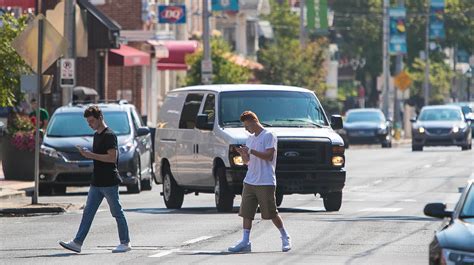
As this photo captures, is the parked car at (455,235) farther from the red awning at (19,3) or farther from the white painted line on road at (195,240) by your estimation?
the red awning at (19,3)

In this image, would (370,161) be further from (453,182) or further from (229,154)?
(229,154)

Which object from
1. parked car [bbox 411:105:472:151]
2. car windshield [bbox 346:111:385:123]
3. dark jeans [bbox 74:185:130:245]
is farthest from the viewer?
car windshield [bbox 346:111:385:123]

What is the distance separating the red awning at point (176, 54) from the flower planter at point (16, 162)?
26706 mm

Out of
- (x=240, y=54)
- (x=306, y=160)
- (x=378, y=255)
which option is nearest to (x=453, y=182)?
(x=306, y=160)

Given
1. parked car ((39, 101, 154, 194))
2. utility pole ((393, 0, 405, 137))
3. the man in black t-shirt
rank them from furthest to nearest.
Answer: utility pole ((393, 0, 405, 137)) < parked car ((39, 101, 154, 194)) < the man in black t-shirt

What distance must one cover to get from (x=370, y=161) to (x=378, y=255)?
105 ft

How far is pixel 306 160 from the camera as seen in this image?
25.4 meters

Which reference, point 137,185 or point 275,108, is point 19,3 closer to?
point 137,185

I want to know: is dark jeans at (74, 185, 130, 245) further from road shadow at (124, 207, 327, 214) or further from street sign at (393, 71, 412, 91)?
street sign at (393, 71, 412, 91)

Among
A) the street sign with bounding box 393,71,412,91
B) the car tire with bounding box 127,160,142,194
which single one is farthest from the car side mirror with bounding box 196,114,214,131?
the street sign with bounding box 393,71,412,91

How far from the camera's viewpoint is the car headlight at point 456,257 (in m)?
12.3

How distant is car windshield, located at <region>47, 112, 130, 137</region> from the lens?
32.8 m

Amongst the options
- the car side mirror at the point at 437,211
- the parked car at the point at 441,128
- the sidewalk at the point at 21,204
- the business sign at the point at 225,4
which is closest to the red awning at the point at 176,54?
the business sign at the point at 225,4

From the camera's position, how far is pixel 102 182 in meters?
19.0
